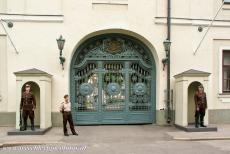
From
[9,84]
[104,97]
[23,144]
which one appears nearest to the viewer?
[23,144]

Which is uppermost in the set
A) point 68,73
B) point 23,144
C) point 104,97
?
point 68,73

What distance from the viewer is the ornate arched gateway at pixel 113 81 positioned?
1680 centimetres

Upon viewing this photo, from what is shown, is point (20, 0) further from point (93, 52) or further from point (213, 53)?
point (213, 53)

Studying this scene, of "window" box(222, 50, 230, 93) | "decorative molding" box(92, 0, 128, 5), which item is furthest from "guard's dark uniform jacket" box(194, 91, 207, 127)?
"decorative molding" box(92, 0, 128, 5)

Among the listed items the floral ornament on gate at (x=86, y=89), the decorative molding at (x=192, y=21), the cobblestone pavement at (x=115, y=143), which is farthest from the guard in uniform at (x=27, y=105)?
the decorative molding at (x=192, y=21)

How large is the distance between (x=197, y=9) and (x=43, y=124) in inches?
327

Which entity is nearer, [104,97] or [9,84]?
[9,84]

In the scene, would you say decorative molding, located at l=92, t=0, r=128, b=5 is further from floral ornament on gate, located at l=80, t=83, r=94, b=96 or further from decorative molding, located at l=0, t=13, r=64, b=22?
floral ornament on gate, located at l=80, t=83, r=94, b=96

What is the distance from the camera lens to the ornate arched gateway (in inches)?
661

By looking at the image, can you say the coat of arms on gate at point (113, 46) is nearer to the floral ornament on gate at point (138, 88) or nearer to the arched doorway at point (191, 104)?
the floral ornament on gate at point (138, 88)

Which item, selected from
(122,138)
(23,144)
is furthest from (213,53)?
(23,144)

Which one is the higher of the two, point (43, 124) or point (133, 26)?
point (133, 26)

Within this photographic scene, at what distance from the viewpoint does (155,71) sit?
17.1 m

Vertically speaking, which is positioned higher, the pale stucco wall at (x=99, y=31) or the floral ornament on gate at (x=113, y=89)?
the pale stucco wall at (x=99, y=31)
